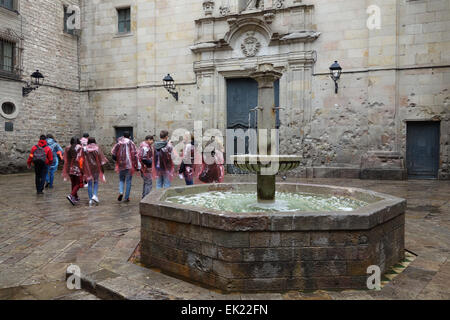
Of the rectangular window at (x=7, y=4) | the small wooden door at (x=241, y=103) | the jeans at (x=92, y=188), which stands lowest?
the jeans at (x=92, y=188)

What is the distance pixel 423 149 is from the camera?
39.1 feet

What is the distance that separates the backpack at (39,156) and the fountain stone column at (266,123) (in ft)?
22.3

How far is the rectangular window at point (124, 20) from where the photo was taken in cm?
1603

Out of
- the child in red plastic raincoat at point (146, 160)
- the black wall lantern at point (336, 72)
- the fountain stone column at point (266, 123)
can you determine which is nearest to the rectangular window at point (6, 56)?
the child in red plastic raincoat at point (146, 160)

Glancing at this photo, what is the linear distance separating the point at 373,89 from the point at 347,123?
1.44 m

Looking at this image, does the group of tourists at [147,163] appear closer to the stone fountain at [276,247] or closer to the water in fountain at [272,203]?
the water in fountain at [272,203]

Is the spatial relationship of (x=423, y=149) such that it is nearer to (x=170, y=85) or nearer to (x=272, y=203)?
(x=272, y=203)

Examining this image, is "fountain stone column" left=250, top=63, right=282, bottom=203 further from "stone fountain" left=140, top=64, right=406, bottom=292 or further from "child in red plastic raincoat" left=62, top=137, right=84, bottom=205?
"child in red plastic raincoat" left=62, top=137, right=84, bottom=205

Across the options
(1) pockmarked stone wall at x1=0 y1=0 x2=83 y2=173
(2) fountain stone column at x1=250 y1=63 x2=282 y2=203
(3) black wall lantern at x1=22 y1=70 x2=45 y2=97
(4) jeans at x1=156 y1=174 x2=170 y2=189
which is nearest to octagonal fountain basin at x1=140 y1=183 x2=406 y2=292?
(2) fountain stone column at x1=250 y1=63 x2=282 y2=203

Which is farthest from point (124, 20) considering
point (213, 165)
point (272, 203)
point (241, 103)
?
point (272, 203)

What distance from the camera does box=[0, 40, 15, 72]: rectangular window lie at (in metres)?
13.5

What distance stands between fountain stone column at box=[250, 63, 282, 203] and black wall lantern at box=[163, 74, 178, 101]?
32.0ft
